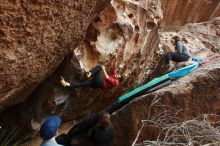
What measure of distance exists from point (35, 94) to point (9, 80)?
6.54ft

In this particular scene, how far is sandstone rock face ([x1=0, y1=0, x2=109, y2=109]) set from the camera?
15.4 feet

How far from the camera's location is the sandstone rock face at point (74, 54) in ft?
16.4

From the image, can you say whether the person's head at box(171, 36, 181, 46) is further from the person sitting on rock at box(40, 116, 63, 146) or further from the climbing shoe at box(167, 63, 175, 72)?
the person sitting on rock at box(40, 116, 63, 146)

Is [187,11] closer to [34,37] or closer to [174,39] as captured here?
[174,39]

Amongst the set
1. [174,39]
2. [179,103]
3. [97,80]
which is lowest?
[174,39]

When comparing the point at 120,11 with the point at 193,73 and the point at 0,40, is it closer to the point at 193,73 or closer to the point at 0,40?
the point at 193,73

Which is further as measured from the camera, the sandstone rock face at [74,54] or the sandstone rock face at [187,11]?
the sandstone rock face at [187,11]

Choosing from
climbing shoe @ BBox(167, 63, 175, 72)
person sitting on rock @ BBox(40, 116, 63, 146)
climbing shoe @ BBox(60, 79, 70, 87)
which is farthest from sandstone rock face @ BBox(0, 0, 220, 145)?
person sitting on rock @ BBox(40, 116, 63, 146)

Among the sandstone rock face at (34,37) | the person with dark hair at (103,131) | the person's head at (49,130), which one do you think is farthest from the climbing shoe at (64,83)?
the person's head at (49,130)

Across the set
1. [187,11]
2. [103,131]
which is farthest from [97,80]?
[187,11]

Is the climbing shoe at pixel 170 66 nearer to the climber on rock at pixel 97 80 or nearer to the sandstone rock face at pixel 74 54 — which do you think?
the sandstone rock face at pixel 74 54

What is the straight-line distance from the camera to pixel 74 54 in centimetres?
693

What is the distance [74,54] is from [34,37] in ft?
6.18

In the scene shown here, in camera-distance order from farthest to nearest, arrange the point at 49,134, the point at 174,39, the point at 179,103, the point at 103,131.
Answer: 1. the point at 174,39
2. the point at 179,103
3. the point at 103,131
4. the point at 49,134
